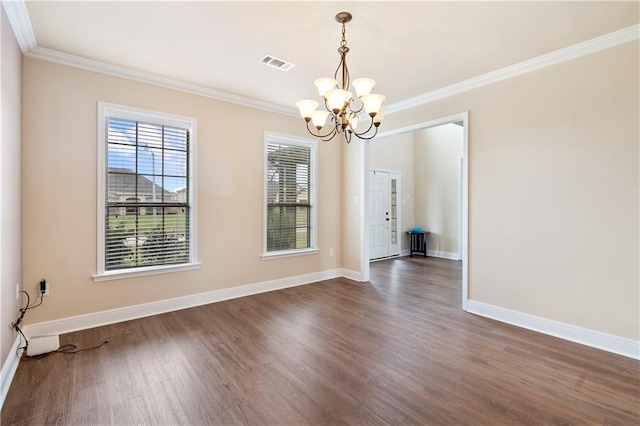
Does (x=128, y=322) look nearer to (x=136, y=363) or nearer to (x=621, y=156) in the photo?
(x=136, y=363)

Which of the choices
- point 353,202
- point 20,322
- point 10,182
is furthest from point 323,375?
point 353,202

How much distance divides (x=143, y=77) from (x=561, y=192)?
4.55 metres

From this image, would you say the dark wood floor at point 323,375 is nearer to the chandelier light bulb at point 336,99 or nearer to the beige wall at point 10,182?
the beige wall at point 10,182

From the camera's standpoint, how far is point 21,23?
7.97ft

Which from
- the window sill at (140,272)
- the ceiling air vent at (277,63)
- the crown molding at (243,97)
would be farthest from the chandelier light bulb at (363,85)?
the window sill at (140,272)

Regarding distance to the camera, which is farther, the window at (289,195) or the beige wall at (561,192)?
the window at (289,195)

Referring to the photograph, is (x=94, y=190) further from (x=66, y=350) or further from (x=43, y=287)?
(x=66, y=350)

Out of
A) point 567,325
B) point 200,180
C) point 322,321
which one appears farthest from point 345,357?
point 200,180

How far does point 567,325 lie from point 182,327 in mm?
3838

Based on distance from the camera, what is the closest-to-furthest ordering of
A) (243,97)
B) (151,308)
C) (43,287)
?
(43,287) < (151,308) < (243,97)

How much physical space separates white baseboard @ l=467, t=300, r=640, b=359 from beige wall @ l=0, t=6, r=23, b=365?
14.3ft

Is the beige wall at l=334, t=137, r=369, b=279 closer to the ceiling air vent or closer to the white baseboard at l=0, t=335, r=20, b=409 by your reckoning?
the ceiling air vent

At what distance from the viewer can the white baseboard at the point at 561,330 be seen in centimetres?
263

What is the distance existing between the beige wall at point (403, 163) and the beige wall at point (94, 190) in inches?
121
